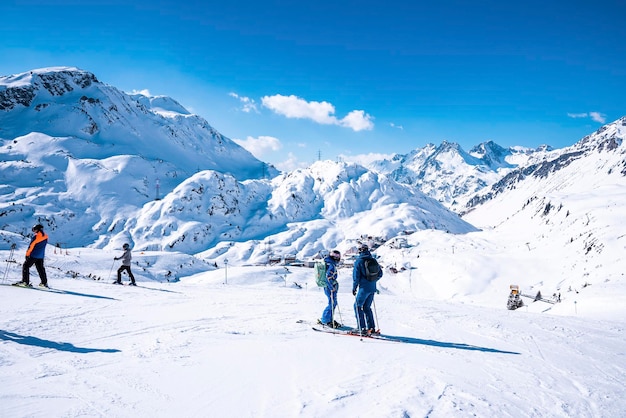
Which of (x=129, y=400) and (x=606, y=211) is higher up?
(x=606, y=211)

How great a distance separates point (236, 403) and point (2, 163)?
13621 centimetres

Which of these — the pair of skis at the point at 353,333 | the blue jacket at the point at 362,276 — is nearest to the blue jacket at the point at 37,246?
the pair of skis at the point at 353,333

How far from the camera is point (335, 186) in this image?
15538 cm

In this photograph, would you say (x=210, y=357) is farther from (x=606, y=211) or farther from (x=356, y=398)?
A: (x=606, y=211)

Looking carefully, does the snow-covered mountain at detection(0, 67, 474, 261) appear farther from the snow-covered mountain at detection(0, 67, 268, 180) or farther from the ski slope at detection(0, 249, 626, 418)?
the ski slope at detection(0, 249, 626, 418)

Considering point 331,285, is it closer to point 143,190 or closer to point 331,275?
point 331,275

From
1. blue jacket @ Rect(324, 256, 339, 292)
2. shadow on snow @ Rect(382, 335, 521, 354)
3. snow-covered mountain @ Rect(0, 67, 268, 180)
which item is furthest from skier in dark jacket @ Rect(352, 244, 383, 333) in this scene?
snow-covered mountain @ Rect(0, 67, 268, 180)

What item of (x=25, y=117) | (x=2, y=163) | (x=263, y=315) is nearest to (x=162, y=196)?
(x=2, y=163)

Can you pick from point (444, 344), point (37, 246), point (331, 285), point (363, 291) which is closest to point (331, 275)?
point (331, 285)

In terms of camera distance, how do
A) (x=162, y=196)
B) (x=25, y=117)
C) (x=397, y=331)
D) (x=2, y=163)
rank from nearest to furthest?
(x=397, y=331) < (x=2, y=163) < (x=162, y=196) < (x=25, y=117)

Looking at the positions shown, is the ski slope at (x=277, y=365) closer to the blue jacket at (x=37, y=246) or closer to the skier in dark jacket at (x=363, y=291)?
the skier in dark jacket at (x=363, y=291)

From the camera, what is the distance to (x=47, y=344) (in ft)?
23.4

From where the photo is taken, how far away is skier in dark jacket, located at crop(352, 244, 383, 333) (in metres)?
9.40

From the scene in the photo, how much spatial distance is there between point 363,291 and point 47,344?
719 centimetres
